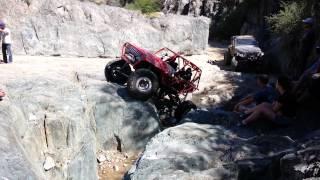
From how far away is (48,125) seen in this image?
8.45 metres

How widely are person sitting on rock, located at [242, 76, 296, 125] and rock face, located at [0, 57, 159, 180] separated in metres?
3.14

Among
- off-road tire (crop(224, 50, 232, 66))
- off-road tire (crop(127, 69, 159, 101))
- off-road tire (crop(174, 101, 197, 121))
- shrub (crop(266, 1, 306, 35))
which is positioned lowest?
off-road tire (crop(224, 50, 232, 66))

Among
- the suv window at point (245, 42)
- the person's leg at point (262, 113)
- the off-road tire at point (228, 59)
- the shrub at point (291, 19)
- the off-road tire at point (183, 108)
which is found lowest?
the off-road tire at point (228, 59)

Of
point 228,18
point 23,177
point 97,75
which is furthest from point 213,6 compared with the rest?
point 23,177

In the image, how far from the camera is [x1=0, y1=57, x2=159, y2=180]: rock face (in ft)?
20.8

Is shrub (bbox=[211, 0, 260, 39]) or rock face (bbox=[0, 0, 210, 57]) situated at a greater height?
rock face (bbox=[0, 0, 210, 57])

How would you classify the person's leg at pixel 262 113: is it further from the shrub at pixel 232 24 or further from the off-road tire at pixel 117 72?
the shrub at pixel 232 24

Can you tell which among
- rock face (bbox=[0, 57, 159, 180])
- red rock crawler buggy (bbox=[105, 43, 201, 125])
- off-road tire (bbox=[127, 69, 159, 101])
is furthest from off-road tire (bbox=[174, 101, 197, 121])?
off-road tire (bbox=[127, 69, 159, 101])

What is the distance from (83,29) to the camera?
18.7m

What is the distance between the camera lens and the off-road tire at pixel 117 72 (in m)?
11.9

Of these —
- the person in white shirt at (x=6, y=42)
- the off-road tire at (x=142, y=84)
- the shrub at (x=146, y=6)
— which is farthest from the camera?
the shrub at (x=146, y=6)

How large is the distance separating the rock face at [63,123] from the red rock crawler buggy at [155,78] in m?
0.49

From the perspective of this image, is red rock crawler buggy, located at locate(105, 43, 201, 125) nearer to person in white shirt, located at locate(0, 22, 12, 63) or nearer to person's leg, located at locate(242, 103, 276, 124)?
person's leg, located at locate(242, 103, 276, 124)

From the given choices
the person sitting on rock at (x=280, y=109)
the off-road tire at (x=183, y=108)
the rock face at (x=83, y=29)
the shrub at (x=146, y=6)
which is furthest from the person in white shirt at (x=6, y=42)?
the shrub at (x=146, y=6)
